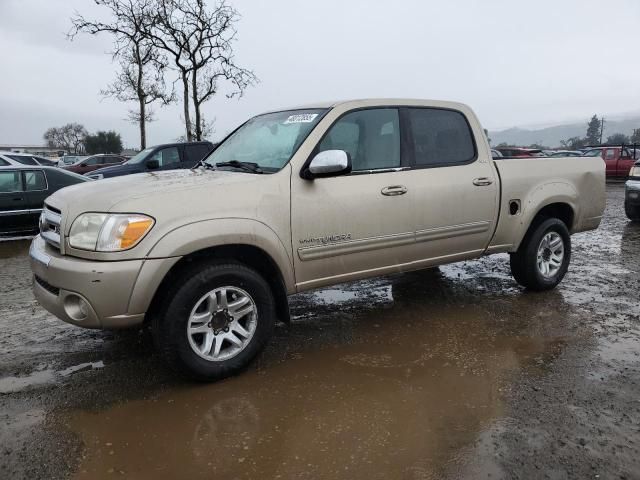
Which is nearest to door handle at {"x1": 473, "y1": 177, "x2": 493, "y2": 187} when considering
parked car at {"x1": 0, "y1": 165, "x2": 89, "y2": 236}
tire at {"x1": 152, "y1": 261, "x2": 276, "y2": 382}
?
tire at {"x1": 152, "y1": 261, "x2": 276, "y2": 382}

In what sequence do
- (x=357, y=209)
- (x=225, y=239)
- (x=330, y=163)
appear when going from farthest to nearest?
(x=357, y=209) < (x=330, y=163) < (x=225, y=239)

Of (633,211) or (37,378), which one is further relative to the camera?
(633,211)

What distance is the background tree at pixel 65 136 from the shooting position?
272 feet

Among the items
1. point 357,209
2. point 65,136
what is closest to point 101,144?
point 65,136

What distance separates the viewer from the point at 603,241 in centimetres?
823

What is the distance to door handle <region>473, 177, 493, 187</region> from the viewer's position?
177 inches

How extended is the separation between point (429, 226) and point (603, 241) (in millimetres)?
5433

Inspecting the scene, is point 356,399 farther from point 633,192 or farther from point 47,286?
point 633,192

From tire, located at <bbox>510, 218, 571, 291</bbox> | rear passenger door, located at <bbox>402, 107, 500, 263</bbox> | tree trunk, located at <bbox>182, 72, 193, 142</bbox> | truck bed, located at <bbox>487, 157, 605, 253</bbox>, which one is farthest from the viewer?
tree trunk, located at <bbox>182, 72, 193, 142</bbox>

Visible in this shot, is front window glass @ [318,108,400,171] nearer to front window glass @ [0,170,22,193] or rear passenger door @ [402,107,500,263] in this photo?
rear passenger door @ [402,107,500,263]

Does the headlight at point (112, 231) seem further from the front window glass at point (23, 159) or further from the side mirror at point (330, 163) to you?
the front window glass at point (23, 159)

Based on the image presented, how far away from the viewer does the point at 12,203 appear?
866 centimetres

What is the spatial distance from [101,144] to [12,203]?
204ft

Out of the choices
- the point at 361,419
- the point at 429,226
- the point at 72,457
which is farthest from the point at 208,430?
the point at 429,226
